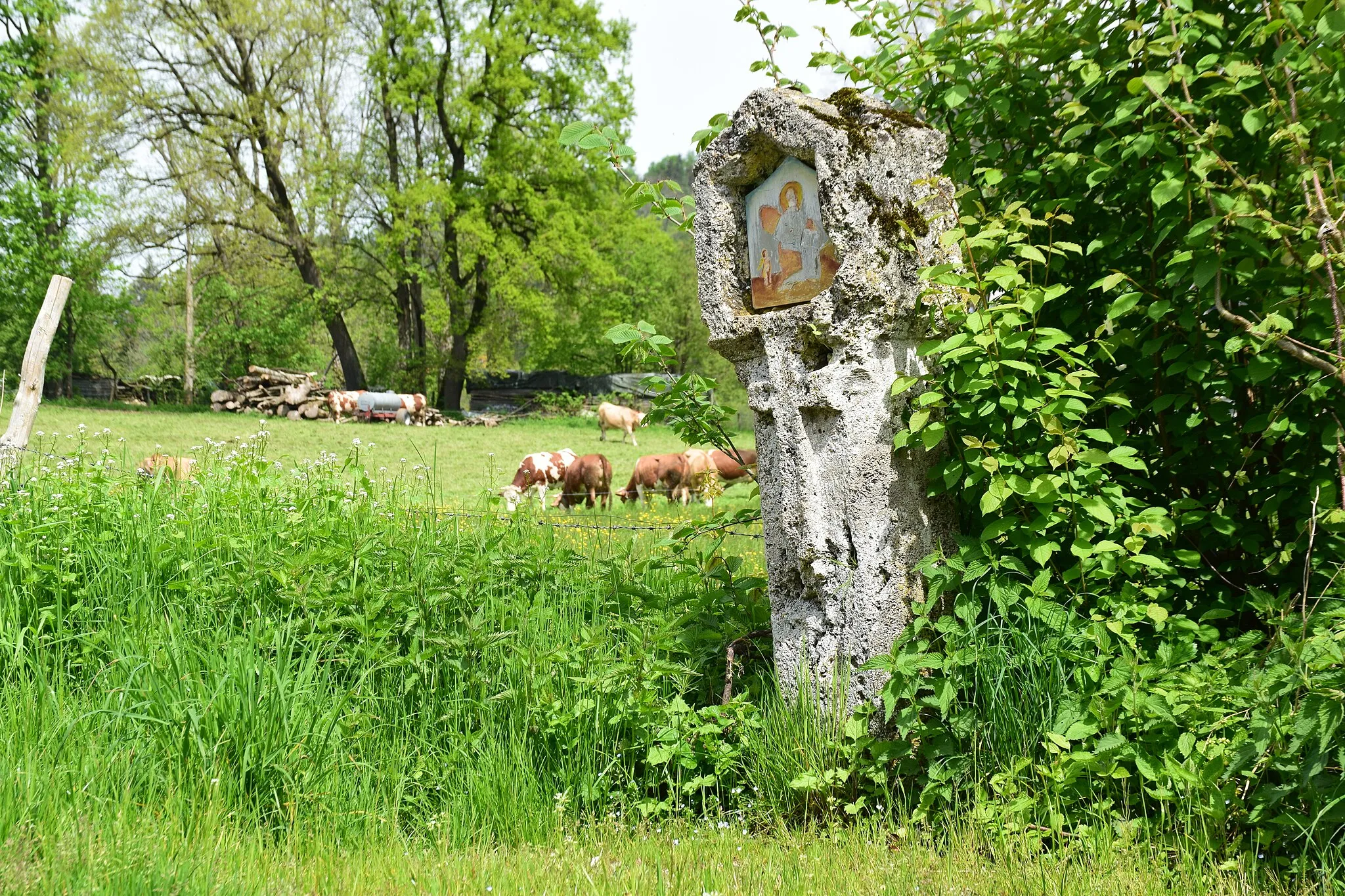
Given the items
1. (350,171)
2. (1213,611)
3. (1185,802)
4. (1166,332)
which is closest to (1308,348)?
(1166,332)

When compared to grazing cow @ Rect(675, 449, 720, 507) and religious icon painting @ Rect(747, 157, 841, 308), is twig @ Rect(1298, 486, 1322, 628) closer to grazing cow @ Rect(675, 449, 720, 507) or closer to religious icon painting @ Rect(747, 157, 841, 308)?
religious icon painting @ Rect(747, 157, 841, 308)

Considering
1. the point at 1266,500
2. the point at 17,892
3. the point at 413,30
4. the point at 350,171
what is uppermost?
the point at 413,30

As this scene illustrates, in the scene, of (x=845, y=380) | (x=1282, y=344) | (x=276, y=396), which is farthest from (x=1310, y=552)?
(x=276, y=396)

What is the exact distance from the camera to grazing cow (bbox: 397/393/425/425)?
25875mm

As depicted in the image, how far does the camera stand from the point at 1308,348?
275cm

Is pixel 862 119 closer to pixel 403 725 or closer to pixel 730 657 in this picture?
pixel 730 657

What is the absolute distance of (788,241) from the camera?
12.2ft

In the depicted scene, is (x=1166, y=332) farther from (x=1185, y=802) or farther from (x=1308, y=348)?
(x=1185, y=802)

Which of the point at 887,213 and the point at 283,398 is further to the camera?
the point at 283,398

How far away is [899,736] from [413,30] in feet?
91.5

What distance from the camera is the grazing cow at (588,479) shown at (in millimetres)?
12406

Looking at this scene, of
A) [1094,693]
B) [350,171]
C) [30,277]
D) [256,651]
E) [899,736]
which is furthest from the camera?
[350,171]

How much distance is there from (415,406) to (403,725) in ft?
76.5

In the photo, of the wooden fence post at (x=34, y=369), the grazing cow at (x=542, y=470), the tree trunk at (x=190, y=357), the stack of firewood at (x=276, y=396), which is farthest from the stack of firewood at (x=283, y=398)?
the wooden fence post at (x=34, y=369)
